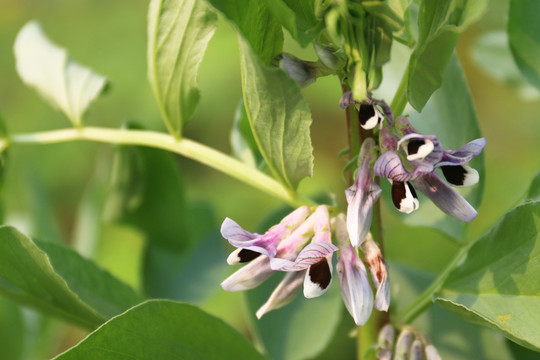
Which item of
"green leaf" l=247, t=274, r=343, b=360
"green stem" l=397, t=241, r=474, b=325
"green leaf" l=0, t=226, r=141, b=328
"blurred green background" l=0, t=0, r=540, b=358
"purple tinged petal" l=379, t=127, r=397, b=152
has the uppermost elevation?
"purple tinged petal" l=379, t=127, r=397, b=152

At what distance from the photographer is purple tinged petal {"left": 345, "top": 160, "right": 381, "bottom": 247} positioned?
408 mm

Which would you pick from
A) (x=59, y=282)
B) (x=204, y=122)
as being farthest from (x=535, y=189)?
(x=204, y=122)

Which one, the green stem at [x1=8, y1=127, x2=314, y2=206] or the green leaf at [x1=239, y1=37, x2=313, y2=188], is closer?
the green leaf at [x1=239, y1=37, x2=313, y2=188]

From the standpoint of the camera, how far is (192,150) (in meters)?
0.55

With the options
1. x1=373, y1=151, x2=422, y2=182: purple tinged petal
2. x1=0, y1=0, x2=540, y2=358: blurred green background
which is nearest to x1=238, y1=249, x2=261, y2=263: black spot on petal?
x1=373, y1=151, x2=422, y2=182: purple tinged petal

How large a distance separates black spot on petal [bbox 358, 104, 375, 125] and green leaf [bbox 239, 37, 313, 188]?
0.03 meters

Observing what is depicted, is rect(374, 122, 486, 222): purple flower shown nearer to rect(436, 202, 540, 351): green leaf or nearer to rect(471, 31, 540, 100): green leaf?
rect(436, 202, 540, 351): green leaf

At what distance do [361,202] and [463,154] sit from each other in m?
0.07

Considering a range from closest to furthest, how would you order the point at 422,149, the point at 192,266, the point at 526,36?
the point at 422,149
the point at 526,36
the point at 192,266

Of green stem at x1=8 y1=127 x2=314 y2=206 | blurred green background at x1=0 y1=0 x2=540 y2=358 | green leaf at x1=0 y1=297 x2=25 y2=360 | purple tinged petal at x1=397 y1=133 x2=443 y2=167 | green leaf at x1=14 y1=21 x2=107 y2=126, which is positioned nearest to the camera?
purple tinged petal at x1=397 y1=133 x2=443 y2=167

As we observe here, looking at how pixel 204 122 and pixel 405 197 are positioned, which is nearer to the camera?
pixel 405 197

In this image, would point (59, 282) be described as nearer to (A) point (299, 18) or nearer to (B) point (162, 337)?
(B) point (162, 337)

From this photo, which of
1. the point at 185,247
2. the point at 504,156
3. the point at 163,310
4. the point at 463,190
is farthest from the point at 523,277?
the point at 504,156

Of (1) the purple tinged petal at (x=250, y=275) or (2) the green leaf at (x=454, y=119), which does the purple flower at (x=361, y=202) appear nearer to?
(1) the purple tinged petal at (x=250, y=275)
